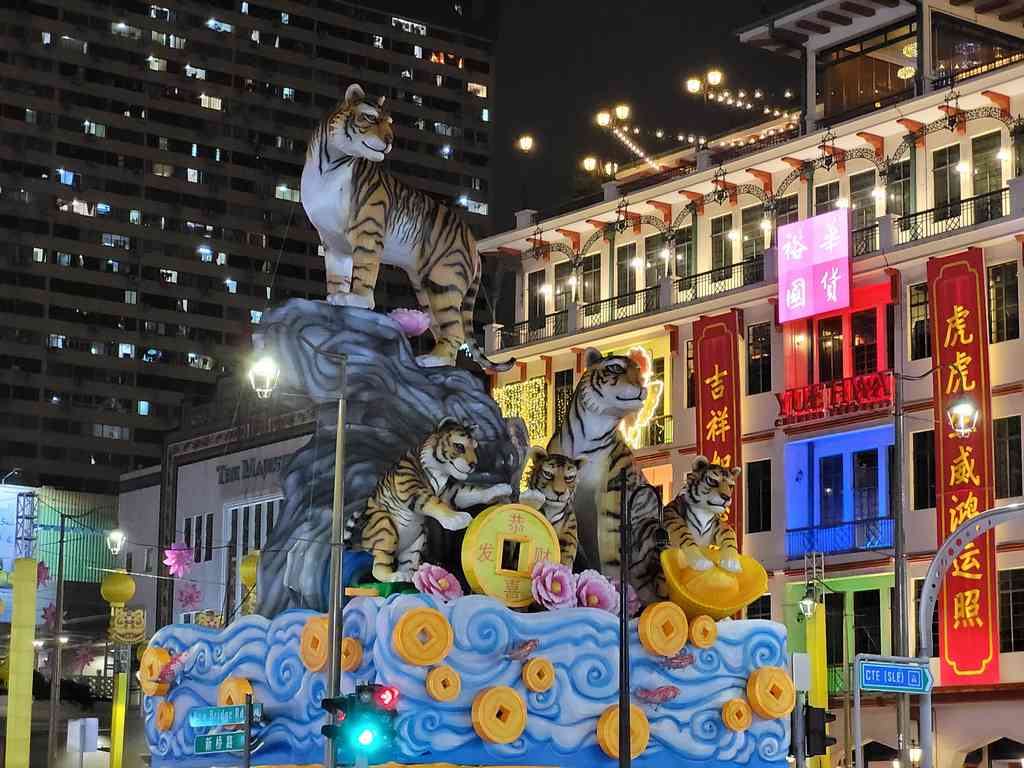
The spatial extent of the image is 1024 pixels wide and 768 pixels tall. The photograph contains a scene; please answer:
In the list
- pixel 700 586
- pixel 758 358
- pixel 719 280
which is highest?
pixel 719 280

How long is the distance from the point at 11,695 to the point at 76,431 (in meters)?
77.3

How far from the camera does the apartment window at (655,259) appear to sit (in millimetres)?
63125

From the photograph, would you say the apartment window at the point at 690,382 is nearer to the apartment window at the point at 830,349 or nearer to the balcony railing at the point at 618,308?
Result: the balcony railing at the point at 618,308

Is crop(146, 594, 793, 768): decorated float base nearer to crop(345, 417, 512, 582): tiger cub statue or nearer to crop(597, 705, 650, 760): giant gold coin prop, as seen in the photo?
Answer: crop(597, 705, 650, 760): giant gold coin prop

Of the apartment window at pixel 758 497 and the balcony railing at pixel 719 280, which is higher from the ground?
the balcony railing at pixel 719 280

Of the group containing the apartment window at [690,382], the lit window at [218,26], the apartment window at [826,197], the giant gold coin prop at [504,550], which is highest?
the lit window at [218,26]

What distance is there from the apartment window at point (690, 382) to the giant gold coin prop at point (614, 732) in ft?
102

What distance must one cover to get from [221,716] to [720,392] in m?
32.3

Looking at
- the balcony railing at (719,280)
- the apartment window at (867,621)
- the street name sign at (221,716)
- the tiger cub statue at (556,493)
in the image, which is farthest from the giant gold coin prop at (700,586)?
the balcony railing at (719,280)

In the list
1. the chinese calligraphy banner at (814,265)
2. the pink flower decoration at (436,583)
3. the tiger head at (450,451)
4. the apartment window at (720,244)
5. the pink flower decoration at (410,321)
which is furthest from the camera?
the apartment window at (720,244)

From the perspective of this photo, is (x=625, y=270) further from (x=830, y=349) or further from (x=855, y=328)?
(x=855, y=328)

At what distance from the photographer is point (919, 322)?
2103 inches

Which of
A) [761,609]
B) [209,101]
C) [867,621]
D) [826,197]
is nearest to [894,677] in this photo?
[867,621]

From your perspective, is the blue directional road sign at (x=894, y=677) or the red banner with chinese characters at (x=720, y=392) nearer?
the blue directional road sign at (x=894, y=677)
